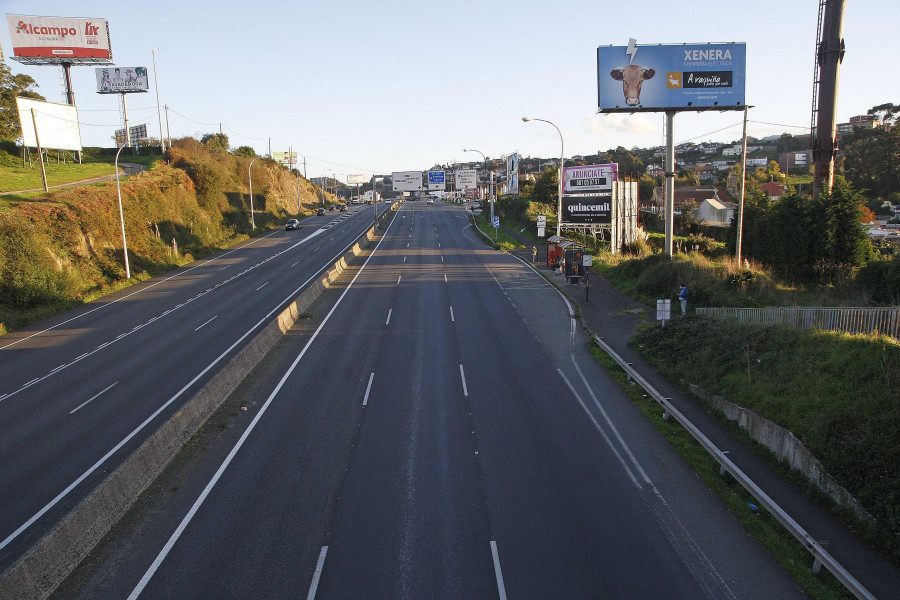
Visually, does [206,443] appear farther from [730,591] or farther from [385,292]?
[385,292]

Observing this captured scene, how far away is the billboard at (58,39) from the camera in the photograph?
205 feet

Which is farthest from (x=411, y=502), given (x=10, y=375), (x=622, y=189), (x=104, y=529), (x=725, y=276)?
(x=622, y=189)

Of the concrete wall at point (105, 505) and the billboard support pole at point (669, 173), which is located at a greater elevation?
the billboard support pole at point (669, 173)

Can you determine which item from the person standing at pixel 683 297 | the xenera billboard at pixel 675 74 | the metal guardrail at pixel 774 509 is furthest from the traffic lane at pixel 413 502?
the xenera billboard at pixel 675 74

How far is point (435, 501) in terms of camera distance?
11773 mm

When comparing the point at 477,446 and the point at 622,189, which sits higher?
the point at 622,189

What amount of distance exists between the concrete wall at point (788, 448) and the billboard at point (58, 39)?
244 feet

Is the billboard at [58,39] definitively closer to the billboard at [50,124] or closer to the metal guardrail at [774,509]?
the billboard at [50,124]

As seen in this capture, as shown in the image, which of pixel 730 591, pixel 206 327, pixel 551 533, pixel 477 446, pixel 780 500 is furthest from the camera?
pixel 206 327

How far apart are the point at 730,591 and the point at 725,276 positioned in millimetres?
23330

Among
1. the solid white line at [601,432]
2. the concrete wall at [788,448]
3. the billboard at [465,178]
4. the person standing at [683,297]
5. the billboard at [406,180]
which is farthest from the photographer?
the billboard at [406,180]

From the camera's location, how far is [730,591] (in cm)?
900

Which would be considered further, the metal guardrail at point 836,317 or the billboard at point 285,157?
the billboard at point 285,157

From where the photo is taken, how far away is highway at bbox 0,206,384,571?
41.7 feet
